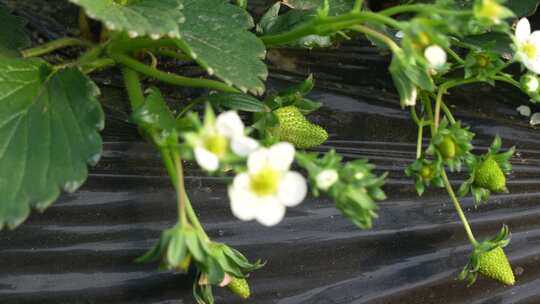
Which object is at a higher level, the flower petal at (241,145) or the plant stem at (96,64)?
the flower petal at (241,145)

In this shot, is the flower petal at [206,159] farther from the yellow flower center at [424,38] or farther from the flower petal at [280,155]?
the yellow flower center at [424,38]

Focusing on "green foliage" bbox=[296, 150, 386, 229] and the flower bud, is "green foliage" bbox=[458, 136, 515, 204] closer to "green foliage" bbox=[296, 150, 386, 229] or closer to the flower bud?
the flower bud

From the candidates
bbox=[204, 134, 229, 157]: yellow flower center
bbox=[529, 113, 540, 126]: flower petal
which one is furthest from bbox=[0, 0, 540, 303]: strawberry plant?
bbox=[529, 113, 540, 126]: flower petal

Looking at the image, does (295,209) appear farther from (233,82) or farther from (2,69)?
(2,69)

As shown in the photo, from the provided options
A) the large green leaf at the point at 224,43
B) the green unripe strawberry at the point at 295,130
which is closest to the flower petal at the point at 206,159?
the large green leaf at the point at 224,43

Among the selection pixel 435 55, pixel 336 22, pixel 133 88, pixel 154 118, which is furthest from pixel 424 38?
pixel 133 88
